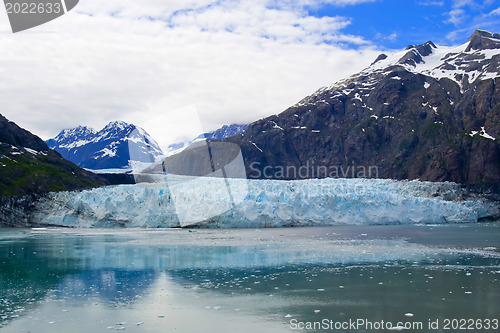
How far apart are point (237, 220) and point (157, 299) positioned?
26.2m

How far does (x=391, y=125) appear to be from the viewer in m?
118

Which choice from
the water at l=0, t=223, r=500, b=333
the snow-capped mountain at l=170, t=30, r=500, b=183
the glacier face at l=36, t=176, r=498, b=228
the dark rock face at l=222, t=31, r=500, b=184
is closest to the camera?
the water at l=0, t=223, r=500, b=333

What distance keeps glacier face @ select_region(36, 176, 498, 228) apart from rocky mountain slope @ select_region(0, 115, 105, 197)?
509 inches

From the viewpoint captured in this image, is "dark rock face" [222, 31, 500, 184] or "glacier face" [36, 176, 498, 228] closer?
"glacier face" [36, 176, 498, 228]

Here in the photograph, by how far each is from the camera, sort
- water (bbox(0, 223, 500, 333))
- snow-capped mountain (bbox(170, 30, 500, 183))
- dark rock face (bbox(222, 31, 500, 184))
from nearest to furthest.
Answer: water (bbox(0, 223, 500, 333))
snow-capped mountain (bbox(170, 30, 500, 183))
dark rock face (bbox(222, 31, 500, 184))

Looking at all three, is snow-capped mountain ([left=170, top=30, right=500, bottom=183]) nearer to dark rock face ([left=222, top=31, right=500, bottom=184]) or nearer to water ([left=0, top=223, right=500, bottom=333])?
dark rock face ([left=222, top=31, right=500, bottom=184])

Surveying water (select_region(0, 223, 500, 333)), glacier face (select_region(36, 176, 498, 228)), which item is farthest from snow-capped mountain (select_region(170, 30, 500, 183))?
water (select_region(0, 223, 500, 333))

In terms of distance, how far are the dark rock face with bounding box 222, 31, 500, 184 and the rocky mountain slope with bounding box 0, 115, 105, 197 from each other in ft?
206

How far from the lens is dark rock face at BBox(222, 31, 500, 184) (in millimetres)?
100425

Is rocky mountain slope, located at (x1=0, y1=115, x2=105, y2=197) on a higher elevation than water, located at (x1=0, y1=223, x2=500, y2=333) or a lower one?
higher

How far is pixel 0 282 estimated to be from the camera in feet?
49.3

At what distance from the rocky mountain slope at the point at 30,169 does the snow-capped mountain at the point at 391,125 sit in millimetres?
→ 62866

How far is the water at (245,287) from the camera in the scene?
10.2 metres

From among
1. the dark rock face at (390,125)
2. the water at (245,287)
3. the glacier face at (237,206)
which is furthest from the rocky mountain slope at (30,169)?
the dark rock face at (390,125)
